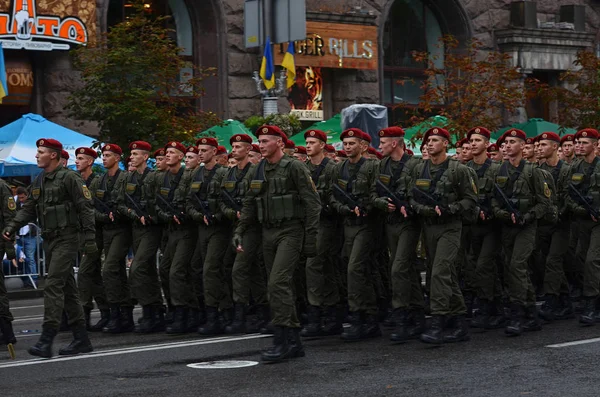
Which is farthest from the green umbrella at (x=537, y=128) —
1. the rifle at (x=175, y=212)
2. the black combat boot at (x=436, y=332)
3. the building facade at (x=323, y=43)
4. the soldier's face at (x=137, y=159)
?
the black combat boot at (x=436, y=332)

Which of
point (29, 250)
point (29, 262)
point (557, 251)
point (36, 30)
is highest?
point (36, 30)

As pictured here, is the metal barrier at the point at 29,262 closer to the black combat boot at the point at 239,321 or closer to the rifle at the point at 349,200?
the black combat boot at the point at 239,321

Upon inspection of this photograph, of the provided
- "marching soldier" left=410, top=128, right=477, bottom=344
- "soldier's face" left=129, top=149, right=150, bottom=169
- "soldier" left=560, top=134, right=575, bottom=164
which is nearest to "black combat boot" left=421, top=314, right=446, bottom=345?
"marching soldier" left=410, top=128, right=477, bottom=344

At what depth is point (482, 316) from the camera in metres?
14.0

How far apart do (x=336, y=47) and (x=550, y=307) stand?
14399mm

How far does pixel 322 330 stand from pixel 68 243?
116 inches

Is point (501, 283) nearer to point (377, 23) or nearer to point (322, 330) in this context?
point (322, 330)

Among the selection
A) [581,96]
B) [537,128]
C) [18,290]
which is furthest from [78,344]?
[581,96]

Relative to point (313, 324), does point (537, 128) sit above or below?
above

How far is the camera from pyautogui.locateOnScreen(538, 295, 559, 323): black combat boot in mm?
14516

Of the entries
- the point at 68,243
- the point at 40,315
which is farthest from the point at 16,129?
the point at 68,243

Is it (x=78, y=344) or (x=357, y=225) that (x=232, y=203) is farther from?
(x=78, y=344)

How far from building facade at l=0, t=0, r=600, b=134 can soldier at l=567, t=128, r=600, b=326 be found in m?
11.5

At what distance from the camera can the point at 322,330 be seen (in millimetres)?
13734
